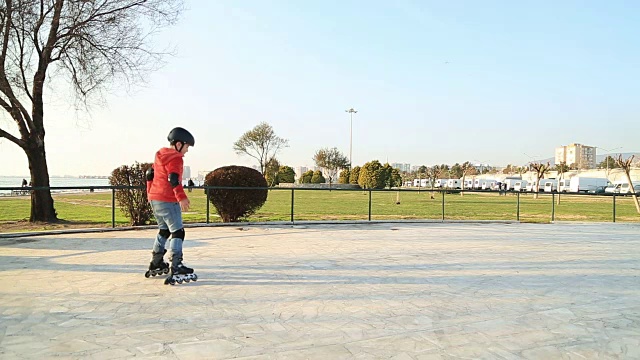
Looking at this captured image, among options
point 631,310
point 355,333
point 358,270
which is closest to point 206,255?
point 358,270

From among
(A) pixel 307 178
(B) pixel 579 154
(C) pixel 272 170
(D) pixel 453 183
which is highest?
(B) pixel 579 154

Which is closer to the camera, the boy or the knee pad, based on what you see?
the boy

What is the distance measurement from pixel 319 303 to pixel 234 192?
8.68m

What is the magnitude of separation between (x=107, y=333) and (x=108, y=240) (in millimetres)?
5866

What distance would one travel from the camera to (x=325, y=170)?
83312 millimetres

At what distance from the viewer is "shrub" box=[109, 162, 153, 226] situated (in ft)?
39.5

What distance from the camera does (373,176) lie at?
58.3m

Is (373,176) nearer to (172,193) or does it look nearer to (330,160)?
(330,160)

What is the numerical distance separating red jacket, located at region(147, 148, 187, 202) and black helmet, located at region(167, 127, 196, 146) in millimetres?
130

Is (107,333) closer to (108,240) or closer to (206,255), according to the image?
(206,255)

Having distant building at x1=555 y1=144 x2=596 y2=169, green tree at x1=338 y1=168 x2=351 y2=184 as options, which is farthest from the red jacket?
distant building at x1=555 y1=144 x2=596 y2=169

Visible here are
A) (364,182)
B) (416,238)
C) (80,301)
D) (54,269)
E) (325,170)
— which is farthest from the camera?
(325,170)

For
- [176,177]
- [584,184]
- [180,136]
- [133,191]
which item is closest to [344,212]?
[133,191]

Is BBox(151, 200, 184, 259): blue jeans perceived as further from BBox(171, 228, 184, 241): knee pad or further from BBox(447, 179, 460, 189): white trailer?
BBox(447, 179, 460, 189): white trailer
